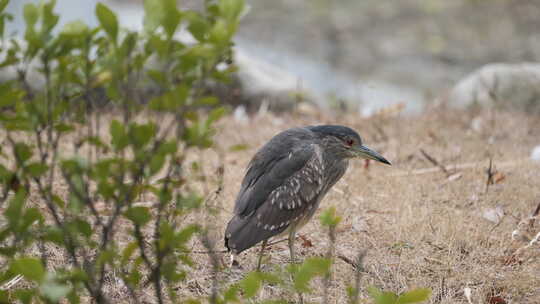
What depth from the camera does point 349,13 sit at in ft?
46.4

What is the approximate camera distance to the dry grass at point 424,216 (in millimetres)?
3479

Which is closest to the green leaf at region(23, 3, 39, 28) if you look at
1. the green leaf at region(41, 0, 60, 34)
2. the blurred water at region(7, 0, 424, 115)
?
the green leaf at region(41, 0, 60, 34)

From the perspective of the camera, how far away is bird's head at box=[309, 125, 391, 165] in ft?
13.5

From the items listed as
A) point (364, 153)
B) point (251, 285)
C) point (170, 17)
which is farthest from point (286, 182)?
point (170, 17)

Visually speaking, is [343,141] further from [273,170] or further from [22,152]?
[22,152]

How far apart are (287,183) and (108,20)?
6.96 ft

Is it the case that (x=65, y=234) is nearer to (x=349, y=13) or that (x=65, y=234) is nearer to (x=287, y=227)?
(x=287, y=227)

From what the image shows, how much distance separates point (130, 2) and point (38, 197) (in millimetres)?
10130

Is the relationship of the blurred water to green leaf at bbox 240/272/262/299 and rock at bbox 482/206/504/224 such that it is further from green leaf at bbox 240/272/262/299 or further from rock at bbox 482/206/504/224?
green leaf at bbox 240/272/262/299

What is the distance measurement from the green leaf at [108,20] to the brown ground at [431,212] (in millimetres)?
1892

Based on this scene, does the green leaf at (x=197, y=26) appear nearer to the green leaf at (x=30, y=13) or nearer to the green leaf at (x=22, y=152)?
the green leaf at (x=30, y=13)

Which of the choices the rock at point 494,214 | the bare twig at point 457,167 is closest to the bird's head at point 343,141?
the rock at point 494,214

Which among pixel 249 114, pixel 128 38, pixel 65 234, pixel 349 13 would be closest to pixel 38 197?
pixel 65 234

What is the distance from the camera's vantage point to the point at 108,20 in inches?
68.0
